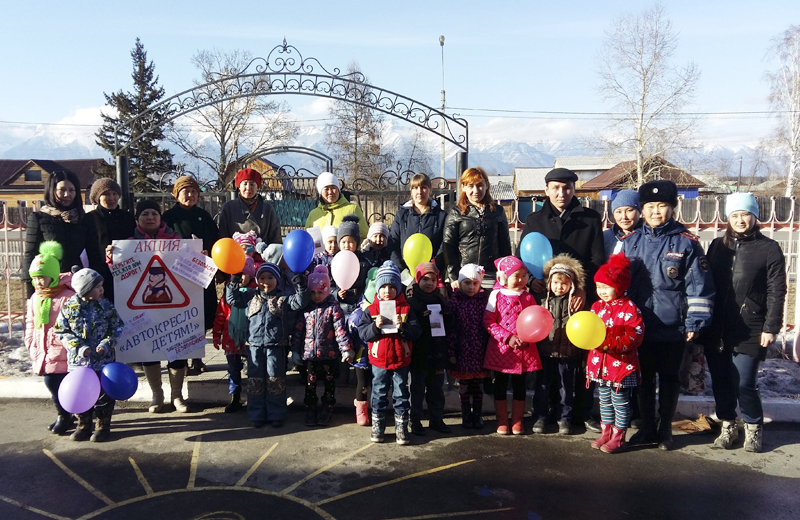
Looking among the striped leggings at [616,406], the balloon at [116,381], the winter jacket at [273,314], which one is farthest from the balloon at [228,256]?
the striped leggings at [616,406]

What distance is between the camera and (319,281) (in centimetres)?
489

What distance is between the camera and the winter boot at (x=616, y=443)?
4.42 m

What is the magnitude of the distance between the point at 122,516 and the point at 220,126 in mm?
30202

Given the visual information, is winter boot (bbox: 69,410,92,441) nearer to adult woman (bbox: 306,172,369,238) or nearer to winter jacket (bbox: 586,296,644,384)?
adult woman (bbox: 306,172,369,238)

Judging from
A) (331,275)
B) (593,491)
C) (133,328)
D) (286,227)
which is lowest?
(593,491)

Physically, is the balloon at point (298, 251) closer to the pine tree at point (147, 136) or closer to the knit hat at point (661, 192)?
the knit hat at point (661, 192)

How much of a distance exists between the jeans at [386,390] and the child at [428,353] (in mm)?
195

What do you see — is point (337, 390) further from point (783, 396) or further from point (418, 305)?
point (783, 396)

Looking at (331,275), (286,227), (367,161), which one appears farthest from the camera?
(367,161)

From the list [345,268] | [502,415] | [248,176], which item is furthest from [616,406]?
[248,176]

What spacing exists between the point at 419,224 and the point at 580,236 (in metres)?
1.45

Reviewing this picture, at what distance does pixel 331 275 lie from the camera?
5.24 m

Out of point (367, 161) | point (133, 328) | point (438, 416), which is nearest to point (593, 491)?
point (438, 416)

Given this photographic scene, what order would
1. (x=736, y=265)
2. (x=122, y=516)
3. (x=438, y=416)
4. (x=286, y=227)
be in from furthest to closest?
1. (x=286, y=227)
2. (x=438, y=416)
3. (x=736, y=265)
4. (x=122, y=516)
